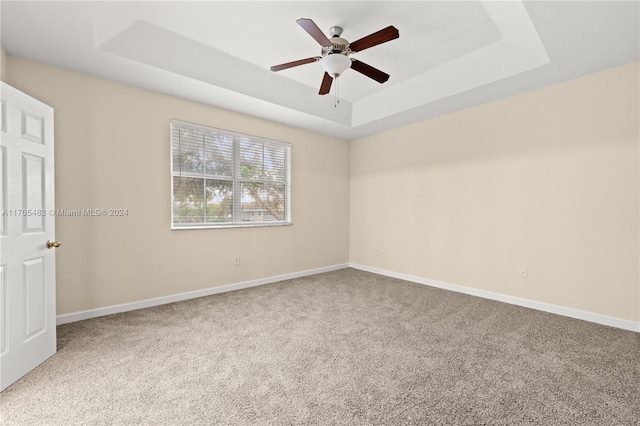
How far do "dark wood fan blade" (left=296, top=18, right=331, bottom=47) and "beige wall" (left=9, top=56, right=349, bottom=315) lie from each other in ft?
7.21

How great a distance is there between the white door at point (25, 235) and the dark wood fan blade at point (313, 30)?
6.59 ft

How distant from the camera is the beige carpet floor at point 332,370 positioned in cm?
163

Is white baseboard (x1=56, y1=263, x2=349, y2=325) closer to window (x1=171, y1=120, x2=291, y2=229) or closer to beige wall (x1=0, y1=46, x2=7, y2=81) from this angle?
window (x1=171, y1=120, x2=291, y2=229)

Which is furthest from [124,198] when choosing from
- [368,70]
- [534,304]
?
[534,304]

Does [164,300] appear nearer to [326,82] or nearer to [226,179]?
[226,179]

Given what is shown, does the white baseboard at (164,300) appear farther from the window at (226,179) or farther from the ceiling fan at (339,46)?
the ceiling fan at (339,46)

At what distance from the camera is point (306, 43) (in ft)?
9.76

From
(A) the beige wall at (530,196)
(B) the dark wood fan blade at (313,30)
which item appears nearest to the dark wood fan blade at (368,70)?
(B) the dark wood fan blade at (313,30)

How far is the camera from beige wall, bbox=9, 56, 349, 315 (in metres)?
2.92

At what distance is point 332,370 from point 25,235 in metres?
2.40

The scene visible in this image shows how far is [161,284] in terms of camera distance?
3.52 metres

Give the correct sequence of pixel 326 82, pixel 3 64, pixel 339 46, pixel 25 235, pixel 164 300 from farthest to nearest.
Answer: pixel 164 300 → pixel 326 82 → pixel 3 64 → pixel 339 46 → pixel 25 235

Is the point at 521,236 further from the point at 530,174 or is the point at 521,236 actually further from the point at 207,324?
the point at 207,324

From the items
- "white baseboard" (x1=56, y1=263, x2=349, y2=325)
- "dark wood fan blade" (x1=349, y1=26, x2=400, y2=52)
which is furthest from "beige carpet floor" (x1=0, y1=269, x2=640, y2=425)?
"dark wood fan blade" (x1=349, y1=26, x2=400, y2=52)
